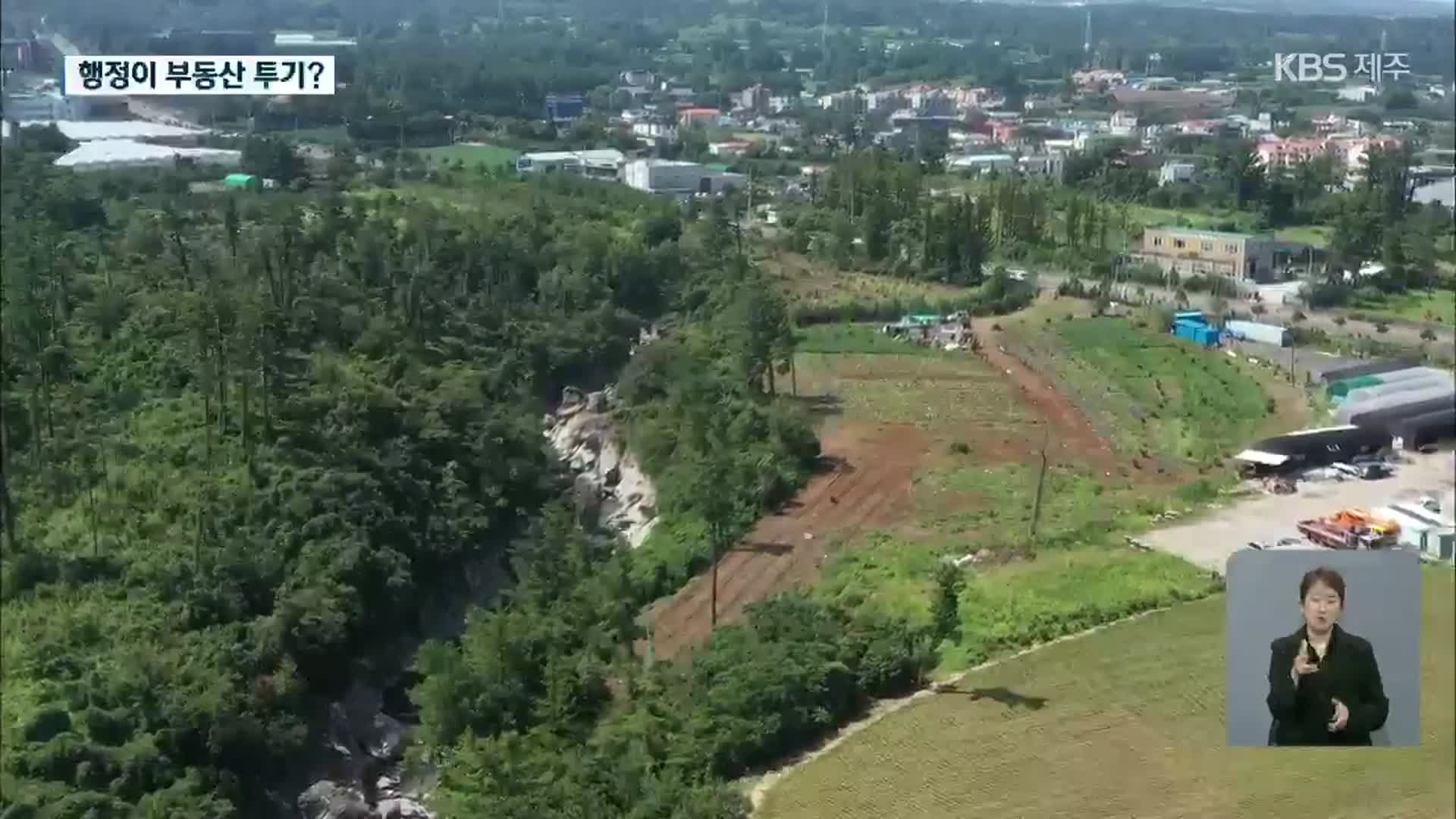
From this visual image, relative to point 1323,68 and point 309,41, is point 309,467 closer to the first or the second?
point 309,41

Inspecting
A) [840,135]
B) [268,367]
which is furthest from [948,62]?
[268,367]

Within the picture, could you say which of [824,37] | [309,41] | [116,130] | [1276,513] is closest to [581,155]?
[309,41]

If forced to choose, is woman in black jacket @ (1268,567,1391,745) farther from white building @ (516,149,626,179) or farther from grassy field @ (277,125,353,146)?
white building @ (516,149,626,179)

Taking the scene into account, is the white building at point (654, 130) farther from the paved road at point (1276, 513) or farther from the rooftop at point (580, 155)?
the paved road at point (1276, 513)

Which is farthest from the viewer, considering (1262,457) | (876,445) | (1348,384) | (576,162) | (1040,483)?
(576,162)

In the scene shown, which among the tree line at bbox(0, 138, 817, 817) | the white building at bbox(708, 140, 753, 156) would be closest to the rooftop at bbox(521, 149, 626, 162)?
the white building at bbox(708, 140, 753, 156)

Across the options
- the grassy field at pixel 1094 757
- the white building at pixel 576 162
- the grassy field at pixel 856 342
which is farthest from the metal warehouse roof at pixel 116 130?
the grassy field at pixel 1094 757
